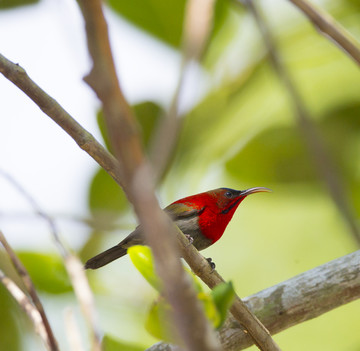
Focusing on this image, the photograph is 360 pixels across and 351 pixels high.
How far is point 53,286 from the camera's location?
331 cm

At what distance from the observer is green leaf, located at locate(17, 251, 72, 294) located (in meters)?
3.30

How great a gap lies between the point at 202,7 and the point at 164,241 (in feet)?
2.18

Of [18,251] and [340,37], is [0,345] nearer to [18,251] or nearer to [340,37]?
[18,251]

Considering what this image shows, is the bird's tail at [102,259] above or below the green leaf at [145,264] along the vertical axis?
above

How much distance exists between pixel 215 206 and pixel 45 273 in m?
1.13

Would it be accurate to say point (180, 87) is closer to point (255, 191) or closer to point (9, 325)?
point (9, 325)

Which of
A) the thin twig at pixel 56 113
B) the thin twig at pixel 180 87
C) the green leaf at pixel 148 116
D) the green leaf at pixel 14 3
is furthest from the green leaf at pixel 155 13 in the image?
the thin twig at pixel 180 87

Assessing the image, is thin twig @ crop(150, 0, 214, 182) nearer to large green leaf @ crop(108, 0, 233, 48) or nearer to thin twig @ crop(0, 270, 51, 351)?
thin twig @ crop(0, 270, 51, 351)

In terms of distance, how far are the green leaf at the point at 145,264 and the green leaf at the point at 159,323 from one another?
0.04 meters

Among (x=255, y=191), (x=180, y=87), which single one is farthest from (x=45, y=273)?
→ (x=180, y=87)

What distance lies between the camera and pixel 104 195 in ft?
10.9

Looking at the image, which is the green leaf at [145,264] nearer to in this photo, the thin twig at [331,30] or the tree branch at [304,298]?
the thin twig at [331,30]

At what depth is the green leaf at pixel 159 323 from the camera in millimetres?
1043

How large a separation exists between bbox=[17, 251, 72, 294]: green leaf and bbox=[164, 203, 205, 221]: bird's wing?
756 mm
